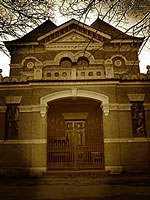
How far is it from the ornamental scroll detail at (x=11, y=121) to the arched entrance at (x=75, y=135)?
1.97 m

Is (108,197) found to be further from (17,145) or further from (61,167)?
(17,145)

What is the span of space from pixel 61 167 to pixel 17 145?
2665mm

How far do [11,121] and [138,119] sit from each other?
717 centimetres

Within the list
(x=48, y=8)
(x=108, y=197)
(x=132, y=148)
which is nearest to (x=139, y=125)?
(x=132, y=148)

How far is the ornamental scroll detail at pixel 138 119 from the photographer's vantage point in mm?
11758

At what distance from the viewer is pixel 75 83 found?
11.7m

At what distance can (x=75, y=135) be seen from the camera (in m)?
12.4

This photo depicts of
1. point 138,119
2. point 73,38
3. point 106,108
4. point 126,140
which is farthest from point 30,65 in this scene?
point 126,140

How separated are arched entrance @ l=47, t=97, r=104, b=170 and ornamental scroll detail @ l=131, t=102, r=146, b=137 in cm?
198

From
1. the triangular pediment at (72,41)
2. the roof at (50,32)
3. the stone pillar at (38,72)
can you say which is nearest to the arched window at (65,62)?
the triangular pediment at (72,41)

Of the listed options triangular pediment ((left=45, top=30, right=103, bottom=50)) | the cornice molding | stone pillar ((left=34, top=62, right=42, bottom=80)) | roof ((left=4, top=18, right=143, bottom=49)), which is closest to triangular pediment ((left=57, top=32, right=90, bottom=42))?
triangular pediment ((left=45, top=30, right=103, bottom=50))

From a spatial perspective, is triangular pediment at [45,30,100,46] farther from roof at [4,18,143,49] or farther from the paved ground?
the paved ground

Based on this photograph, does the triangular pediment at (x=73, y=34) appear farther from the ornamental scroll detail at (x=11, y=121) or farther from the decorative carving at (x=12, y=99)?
the ornamental scroll detail at (x=11, y=121)

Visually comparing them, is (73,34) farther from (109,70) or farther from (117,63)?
(109,70)
